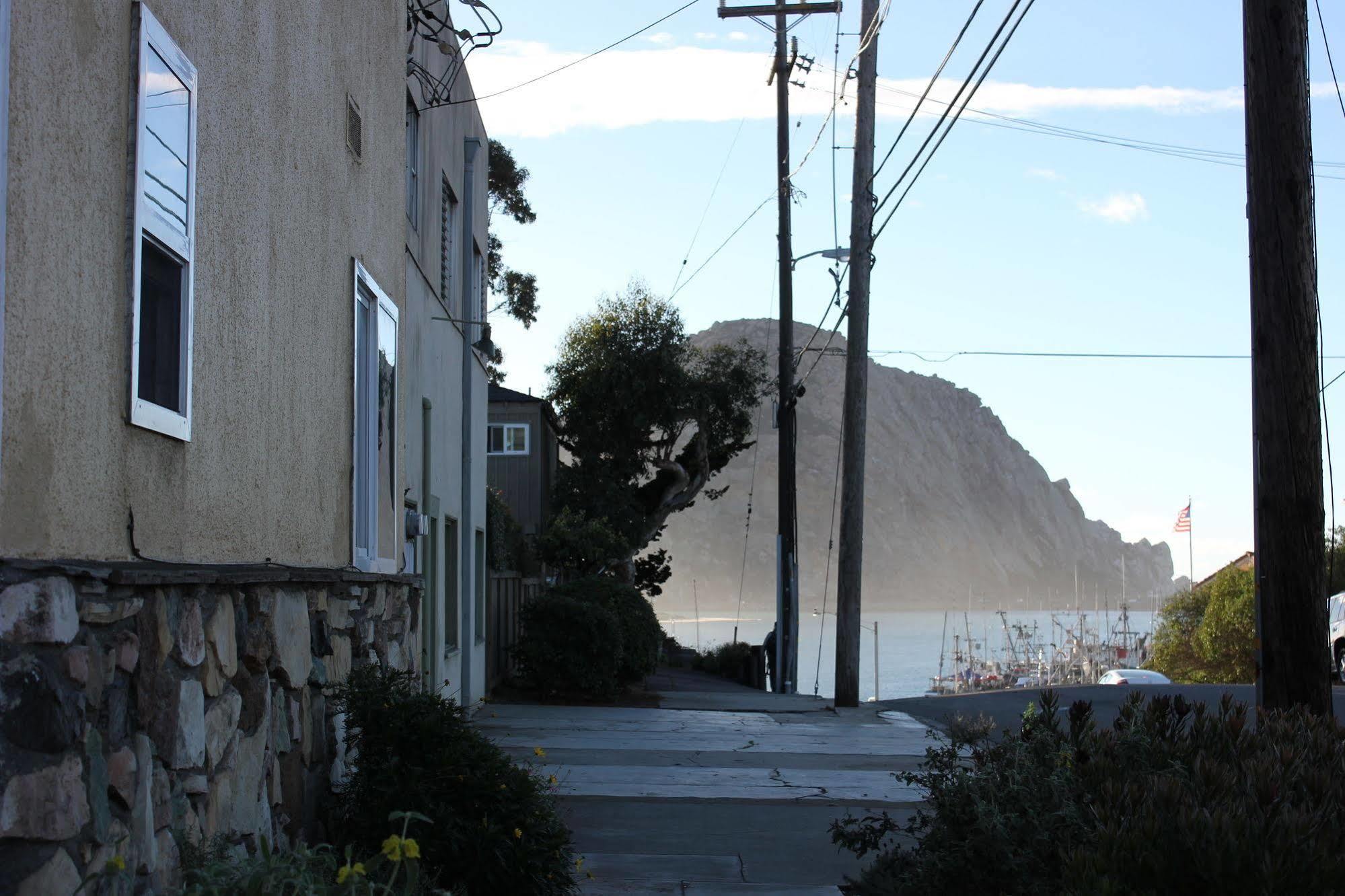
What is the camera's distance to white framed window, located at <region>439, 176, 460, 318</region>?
1548cm

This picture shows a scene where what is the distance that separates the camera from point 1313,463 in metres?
7.47

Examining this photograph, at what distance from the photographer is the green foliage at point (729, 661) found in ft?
98.6

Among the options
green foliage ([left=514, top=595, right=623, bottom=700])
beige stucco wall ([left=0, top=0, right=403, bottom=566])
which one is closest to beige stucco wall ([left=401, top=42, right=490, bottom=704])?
green foliage ([left=514, top=595, right=623, bottom=700])

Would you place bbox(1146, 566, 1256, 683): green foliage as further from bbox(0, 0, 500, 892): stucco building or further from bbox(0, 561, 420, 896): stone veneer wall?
bbox(0, 561, 420, 896): stone veneer wall

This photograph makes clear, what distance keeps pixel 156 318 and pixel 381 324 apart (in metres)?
4.29

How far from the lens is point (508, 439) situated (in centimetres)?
3083

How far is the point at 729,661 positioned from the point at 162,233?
27102mm

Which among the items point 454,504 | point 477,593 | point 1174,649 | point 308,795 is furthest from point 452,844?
point 1174,649

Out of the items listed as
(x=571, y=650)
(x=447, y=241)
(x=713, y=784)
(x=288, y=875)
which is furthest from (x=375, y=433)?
(x=571, y=650)

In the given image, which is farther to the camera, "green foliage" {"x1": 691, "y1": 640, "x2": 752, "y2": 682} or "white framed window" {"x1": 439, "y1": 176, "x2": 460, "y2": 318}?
"green foliage" {"x1": 691, "y1": 640, "x2": 752, "y2": 682}

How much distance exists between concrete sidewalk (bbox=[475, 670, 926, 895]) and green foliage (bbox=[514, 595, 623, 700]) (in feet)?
2.76

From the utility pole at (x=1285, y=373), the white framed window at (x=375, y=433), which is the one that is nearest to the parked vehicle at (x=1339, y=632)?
the utility pole at (x=1285, y=373)

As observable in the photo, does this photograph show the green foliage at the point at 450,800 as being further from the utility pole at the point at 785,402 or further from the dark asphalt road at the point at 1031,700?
the utility pole at the point at 785,402

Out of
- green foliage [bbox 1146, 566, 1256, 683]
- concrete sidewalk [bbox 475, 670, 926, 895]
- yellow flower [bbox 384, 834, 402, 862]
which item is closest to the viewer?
yellow flower [bbox 384, 834, 402, 862]
